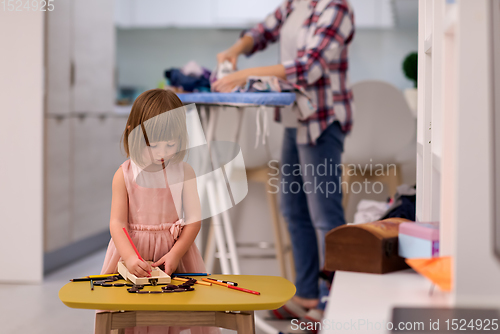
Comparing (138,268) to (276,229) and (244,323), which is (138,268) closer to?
(244,323)

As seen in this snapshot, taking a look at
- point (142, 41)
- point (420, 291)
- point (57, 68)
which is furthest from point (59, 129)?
point (420, 291)

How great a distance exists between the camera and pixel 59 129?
2258 millimetres

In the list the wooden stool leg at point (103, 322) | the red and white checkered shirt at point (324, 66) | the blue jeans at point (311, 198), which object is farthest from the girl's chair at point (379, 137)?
the wooden stool leg at point (103, 322)

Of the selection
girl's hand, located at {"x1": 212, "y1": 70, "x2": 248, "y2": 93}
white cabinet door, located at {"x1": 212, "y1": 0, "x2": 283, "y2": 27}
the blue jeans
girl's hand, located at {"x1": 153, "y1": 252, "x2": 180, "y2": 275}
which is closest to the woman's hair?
girl's hand, located at {"x1": 153, "y1": 252, "x2": 180, "y2": 275}

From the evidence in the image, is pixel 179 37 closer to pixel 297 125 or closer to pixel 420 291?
pixel 297 125

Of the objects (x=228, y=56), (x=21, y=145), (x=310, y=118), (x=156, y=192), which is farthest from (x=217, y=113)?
(x=21, y=145)

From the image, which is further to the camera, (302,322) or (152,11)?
(152,11)

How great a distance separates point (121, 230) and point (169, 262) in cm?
11

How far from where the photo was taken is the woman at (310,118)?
1.50 metres

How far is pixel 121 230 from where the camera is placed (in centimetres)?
94

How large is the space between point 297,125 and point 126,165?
755mm

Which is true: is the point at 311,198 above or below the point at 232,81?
below

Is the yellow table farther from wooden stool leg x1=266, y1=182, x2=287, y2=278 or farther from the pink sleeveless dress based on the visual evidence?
wooden stool leg x1=266, y1=182, x2=287, y2=278

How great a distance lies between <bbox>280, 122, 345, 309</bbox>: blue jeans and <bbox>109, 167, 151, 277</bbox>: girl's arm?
0.78 m
